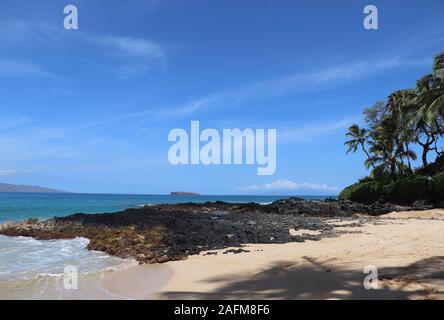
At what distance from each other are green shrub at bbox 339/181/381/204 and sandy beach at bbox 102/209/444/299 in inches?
1095

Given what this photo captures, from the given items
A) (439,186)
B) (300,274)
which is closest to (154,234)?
(300,274)

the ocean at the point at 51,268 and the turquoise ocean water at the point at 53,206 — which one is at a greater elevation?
the ocean at the point at 51,268

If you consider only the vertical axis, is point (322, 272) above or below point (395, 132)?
below

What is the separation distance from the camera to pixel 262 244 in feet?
45.2

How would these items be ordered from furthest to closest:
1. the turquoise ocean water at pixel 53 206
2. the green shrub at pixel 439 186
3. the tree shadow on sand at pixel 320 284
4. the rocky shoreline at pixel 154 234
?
1. the turquoise ocean water at pixel 53 206
2. the green shrub at pixel 439 186
3. the rocky shoreline at pixel 154 234
4. the tree shadow on sand at pixel 320 284

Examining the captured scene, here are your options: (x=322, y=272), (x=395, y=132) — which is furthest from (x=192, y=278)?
(x=395, y=132)

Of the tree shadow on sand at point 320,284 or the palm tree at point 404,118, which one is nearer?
the tree shadow on sand at point 320,284

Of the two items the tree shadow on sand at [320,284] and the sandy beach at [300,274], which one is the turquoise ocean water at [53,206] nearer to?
the sandy beach at [300,274]

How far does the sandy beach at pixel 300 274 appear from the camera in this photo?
23.2ft

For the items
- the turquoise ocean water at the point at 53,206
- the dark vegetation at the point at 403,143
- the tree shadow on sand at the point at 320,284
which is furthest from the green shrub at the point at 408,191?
the turquoise ocean water at the point at 53,206

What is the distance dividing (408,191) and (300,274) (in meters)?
29.5
